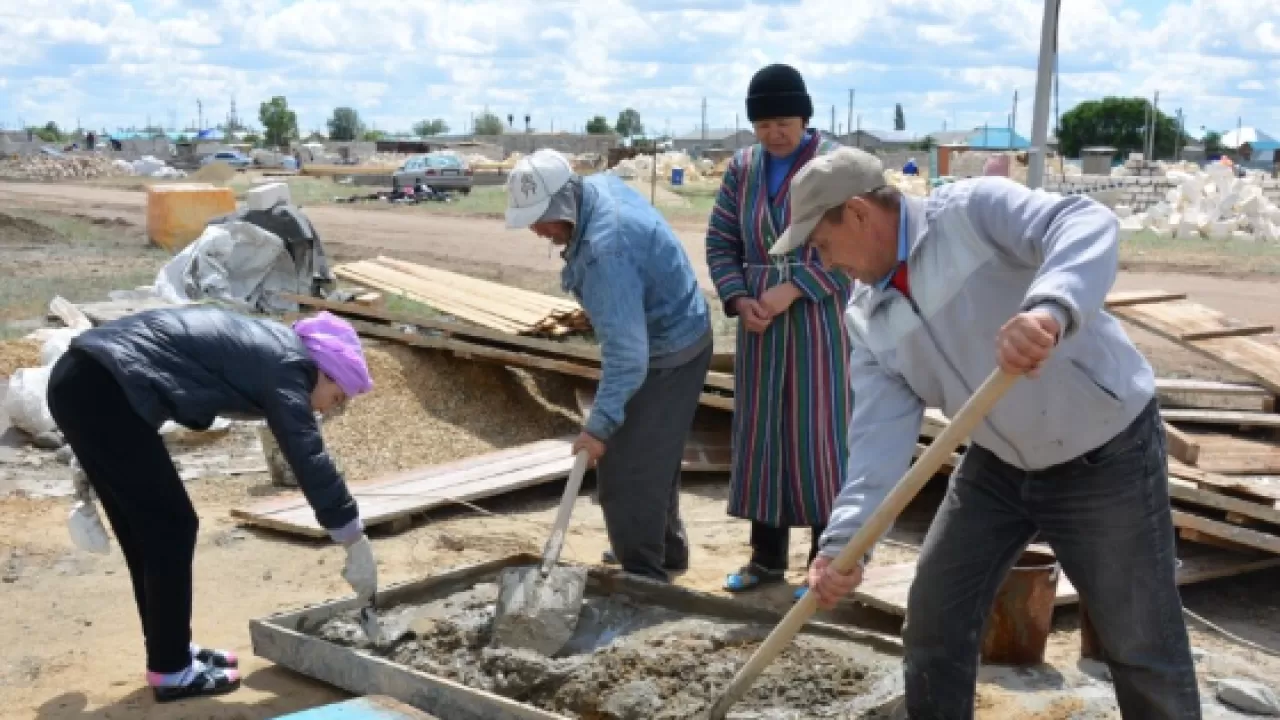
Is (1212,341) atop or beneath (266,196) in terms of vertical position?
beneath

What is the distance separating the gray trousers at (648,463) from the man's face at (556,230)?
62 centimetres

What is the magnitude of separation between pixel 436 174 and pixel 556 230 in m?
29.4

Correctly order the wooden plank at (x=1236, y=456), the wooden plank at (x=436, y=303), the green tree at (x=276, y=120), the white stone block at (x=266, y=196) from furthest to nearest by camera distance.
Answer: the green tree at (x=276, y=120) < the white stone block at (x=266, y=196) < the wooden plank at (x=436, y=303) < the wooden plank at (x=1236, y=456)

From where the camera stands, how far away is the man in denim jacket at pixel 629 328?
4.69m

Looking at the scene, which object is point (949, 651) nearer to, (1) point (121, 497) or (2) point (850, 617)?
(2) point (850, 617)

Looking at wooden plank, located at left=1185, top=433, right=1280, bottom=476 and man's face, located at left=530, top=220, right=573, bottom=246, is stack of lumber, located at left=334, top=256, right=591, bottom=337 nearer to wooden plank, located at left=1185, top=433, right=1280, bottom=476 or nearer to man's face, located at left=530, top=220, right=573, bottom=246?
man's face, located at left=530, top=220, right=573, bottom=246

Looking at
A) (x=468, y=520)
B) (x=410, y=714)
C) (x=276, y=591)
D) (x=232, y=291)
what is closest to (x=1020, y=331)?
(x=410, y=714)

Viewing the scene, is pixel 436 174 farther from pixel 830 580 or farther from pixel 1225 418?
pixel 830 580

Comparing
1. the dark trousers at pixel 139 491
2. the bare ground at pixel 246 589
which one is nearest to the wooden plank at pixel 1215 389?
the bare ground at pixel 246 589

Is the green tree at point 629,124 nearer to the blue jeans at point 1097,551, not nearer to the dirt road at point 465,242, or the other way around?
the dirt road at point 465,242

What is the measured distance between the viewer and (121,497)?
4.20 metres

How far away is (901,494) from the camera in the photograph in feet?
10.2

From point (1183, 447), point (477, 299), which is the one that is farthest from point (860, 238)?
point (477, 299)

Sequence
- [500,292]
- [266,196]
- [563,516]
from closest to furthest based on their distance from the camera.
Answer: [563,516] → [500,292] → [266,196]
